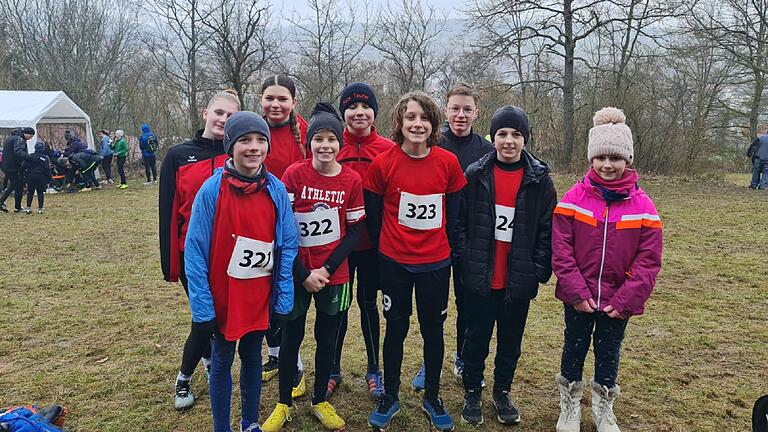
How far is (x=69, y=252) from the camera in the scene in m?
7.25

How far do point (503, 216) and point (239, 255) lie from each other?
55.2 inches

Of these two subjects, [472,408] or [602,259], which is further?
[472,408]

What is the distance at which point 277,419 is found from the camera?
2773mm

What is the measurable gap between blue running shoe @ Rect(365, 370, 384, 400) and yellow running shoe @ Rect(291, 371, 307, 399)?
410 mm

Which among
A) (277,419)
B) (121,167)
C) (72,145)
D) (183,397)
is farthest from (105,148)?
(277,419)

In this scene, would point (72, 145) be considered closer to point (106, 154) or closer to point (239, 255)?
point (106, 154)

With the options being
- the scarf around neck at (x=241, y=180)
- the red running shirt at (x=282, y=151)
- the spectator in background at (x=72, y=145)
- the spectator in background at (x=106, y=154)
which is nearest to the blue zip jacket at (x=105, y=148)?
the spectator in background at (x=106, y=154)

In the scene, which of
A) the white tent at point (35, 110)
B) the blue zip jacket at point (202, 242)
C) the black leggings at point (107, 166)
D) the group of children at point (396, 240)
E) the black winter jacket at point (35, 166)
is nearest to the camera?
the blue zip jacket at point (202, 242)

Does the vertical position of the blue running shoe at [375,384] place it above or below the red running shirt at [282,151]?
below

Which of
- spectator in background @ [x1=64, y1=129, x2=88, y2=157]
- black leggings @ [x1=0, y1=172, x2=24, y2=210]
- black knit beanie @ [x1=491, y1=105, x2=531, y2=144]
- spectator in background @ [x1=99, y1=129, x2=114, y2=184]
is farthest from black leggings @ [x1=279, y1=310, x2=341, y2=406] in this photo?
spectator in background @ [x1=99, y1=129, x2=114, y2=184]

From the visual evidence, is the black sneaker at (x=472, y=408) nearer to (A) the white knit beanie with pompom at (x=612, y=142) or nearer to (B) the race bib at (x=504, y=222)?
(B) the race bib at (x=504, y=222)

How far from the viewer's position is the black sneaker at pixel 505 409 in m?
2.88

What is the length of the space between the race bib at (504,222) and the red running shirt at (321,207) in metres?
0.76

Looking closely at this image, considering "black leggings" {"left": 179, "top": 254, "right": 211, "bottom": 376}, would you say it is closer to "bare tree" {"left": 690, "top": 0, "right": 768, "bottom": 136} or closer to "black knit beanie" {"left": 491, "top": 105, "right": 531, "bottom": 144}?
"black knit beanie" {"left": 491, "top": 105, "right": 531, "bottom": 144}
